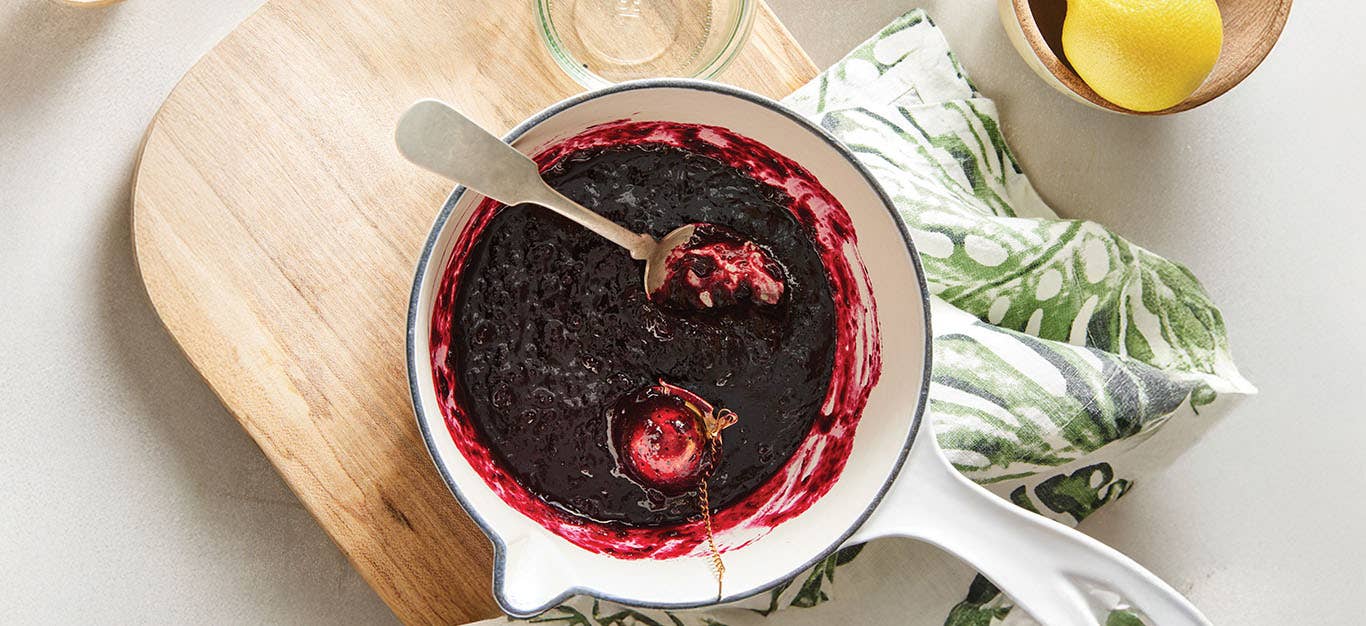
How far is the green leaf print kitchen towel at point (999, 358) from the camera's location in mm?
761

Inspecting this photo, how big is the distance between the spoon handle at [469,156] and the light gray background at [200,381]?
0.49 metres

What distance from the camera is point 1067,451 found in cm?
77

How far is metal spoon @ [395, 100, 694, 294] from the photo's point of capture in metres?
0.54

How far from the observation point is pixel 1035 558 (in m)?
0.56

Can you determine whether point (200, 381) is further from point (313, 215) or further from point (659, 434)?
point (659, 434)

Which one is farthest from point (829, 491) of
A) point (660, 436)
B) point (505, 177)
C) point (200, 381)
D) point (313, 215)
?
point (200, 381)

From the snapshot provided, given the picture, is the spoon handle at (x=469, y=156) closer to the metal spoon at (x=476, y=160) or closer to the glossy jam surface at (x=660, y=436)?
the metal spoon at (x=476, y=160)

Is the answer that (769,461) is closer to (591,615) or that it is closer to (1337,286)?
(591,615)

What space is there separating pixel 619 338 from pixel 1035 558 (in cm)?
31

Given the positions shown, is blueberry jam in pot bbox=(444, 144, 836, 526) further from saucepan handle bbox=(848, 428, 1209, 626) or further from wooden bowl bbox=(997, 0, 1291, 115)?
wooden bowl bbox=(997, 0, 1291, 115)

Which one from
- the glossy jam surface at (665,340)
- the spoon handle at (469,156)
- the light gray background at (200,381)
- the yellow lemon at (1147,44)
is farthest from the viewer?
the light gray background at (200,381)

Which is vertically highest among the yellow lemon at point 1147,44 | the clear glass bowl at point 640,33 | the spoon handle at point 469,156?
the spoon handle at point 469,156

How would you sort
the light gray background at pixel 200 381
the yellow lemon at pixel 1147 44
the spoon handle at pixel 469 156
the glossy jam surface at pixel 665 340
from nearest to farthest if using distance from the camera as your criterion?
the spoon handle at pixel 469 156 < the glossy jam surface at pixel 665 340 < the yellow lemon at pixel 1147 44 < the light gray background at pixel 200 381

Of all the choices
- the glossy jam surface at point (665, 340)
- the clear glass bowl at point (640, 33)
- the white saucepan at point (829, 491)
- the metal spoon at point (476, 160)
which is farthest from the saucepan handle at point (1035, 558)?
the clear glass bowl at point (640, 33)
